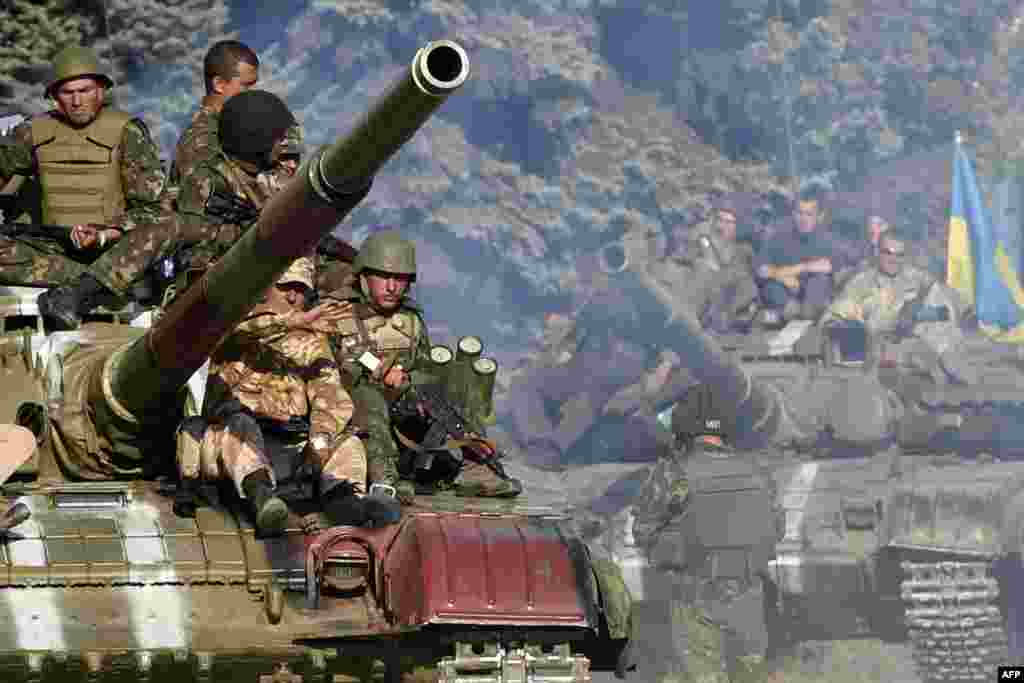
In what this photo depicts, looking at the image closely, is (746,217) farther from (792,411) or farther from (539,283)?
(792,411)

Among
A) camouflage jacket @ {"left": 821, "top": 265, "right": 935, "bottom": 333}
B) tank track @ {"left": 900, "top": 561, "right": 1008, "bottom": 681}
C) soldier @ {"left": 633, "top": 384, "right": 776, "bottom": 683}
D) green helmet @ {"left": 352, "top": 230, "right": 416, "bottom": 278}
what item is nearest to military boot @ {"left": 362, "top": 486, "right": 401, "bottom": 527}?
green helmet @ {"left": 352, "top": 230, "right": 416, "bottom": 278}

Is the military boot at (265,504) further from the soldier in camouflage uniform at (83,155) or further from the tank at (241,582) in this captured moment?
the soldier in camouflage uniform at (83,155)

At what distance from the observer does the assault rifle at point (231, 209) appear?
20406 millimetres

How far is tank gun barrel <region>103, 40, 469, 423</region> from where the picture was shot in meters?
16.0

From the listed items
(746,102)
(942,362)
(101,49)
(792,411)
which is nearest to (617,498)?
(792,411)

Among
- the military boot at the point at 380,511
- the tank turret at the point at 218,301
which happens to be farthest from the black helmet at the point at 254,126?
the military boot at the point at 380,511

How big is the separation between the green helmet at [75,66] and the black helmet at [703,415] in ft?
46.8

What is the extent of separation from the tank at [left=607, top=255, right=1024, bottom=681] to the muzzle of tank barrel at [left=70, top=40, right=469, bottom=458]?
1565 cm

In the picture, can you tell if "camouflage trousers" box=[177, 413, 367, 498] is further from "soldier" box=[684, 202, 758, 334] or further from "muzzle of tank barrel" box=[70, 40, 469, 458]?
"soldier" box=[684, 202, 758, 334]

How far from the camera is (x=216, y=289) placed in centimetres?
1795

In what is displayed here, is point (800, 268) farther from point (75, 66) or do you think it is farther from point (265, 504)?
point (265, 504)

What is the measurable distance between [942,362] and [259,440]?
73.5ft

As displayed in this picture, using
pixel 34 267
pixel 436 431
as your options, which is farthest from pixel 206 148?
pixel 436 431

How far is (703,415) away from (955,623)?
404cm
